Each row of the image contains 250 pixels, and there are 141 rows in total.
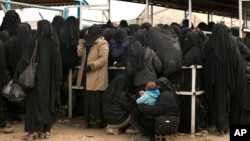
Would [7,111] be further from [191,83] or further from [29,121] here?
[191,83]

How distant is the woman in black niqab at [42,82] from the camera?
22.6 ft

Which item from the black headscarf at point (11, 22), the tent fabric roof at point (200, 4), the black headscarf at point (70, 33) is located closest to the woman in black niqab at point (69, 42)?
the black headscarf at point (70, 33)

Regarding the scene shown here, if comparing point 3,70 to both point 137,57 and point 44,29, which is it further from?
point 137,57

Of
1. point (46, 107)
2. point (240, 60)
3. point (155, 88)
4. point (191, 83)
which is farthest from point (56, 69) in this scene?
point (240, 60)

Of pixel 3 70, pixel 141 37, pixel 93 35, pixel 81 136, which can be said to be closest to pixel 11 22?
Result: pixel 3 70

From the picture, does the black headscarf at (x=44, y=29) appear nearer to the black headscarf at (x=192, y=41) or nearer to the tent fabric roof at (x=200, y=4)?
the black headscarf at (x=192, y=41)

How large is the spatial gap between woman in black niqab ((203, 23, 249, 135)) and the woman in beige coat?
1869mm

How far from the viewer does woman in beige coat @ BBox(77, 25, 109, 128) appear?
7770 mm

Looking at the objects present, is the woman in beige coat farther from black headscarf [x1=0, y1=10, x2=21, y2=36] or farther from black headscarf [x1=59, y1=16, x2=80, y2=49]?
black headscarf [x1=0, y1=10, x2=21, y2=36]

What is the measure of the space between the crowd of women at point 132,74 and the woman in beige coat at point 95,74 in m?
0.02

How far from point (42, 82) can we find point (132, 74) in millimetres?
1538

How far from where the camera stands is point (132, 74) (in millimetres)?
7293

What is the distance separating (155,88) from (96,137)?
146cm

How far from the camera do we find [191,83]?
24.3 ft
